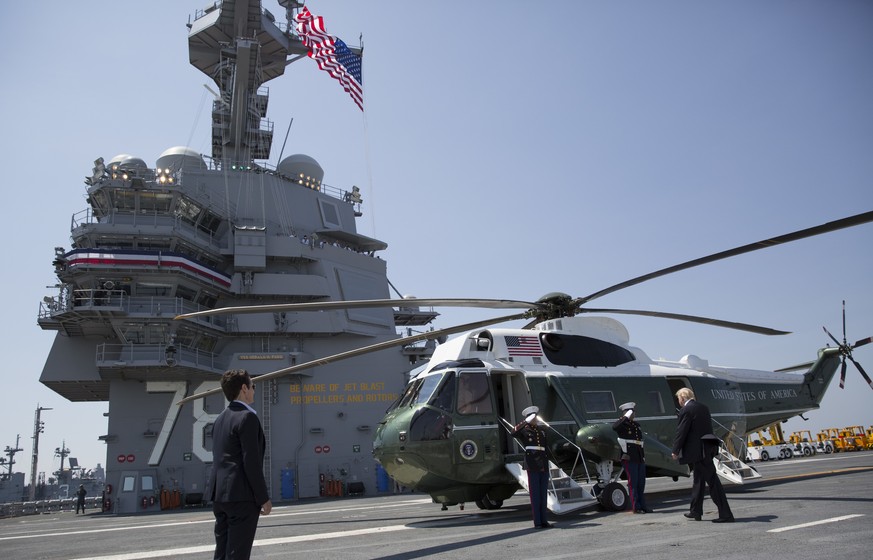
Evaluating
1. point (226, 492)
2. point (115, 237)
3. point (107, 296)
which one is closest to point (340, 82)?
point (115, 237)

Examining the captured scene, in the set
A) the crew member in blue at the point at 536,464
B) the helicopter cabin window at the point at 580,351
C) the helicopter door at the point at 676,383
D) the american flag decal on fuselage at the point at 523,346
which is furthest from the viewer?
the helicopter door at the point at 676,383

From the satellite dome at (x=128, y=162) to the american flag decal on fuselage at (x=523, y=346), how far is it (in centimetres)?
2597

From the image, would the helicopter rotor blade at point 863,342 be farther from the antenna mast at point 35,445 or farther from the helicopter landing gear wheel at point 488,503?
the antenna mast at point 35,445

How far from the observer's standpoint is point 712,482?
25.5ft

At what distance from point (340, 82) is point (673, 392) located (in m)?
24.0

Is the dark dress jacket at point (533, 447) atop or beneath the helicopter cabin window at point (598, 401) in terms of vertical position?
beneath

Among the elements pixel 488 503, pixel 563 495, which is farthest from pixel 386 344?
pixel 563 495

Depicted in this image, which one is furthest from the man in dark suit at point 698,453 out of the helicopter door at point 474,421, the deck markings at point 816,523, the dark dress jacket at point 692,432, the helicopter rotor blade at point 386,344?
the helicopter rotor blade at point 386,344

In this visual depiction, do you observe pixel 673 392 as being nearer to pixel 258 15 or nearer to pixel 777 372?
pixel 777 372

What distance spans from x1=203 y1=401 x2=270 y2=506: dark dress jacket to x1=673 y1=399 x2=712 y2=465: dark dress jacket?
5.92m

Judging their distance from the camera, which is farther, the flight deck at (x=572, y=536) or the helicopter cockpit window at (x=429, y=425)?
the helicopter cockpit window at (x=429, y=425)

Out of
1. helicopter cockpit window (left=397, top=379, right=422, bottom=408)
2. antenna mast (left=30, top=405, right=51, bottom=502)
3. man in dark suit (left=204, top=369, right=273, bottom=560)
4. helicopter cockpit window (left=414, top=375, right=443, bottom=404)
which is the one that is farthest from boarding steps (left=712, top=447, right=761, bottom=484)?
antenna mast (left=30, top=405, right=51, bottom=502)

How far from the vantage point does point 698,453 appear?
8.11m

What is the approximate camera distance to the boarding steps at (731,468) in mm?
12234
